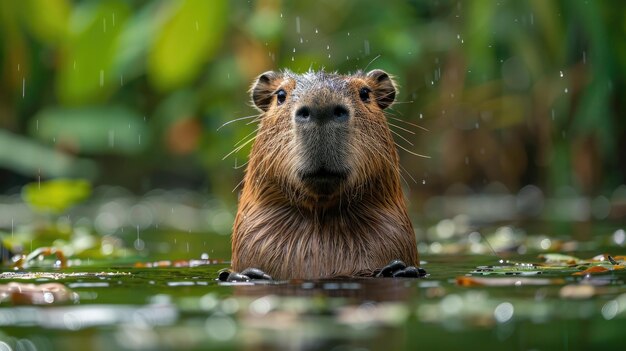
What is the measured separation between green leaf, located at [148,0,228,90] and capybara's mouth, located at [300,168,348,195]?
3516 mm

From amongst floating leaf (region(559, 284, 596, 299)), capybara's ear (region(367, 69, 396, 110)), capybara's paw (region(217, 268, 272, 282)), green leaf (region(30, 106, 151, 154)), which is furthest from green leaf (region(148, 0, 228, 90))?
floating leaf (region(559, 284, 596, 299))

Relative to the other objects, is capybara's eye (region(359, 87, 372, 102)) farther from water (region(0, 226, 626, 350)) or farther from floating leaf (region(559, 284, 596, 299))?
floating leaf (region(559, 284, 596, 299))

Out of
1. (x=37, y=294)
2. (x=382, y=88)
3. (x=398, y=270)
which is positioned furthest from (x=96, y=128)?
(x=37, y=294)

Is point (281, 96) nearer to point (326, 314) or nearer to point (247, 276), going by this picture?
point (247, 276)

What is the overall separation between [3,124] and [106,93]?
264 centimetres

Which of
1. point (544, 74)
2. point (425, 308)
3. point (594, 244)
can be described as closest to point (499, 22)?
point (544, 74)

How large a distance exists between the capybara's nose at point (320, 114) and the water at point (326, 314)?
67 cm

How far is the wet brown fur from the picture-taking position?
16.0ft

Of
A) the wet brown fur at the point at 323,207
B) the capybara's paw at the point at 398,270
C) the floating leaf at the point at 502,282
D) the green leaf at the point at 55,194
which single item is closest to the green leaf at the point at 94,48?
the green leaf at the point at 55,194

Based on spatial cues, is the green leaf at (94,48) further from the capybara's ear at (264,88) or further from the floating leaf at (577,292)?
the floating leaf at (577,292)

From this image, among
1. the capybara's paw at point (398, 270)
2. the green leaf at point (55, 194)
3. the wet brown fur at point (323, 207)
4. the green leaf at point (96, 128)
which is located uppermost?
the green leaf at point (96, 128)

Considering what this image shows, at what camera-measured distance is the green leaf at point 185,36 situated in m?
8.17

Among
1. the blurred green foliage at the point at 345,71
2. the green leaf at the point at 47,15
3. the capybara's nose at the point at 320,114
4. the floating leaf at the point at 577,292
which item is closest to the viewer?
the floating leaf at the point at 577,292

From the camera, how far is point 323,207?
4.97 m
